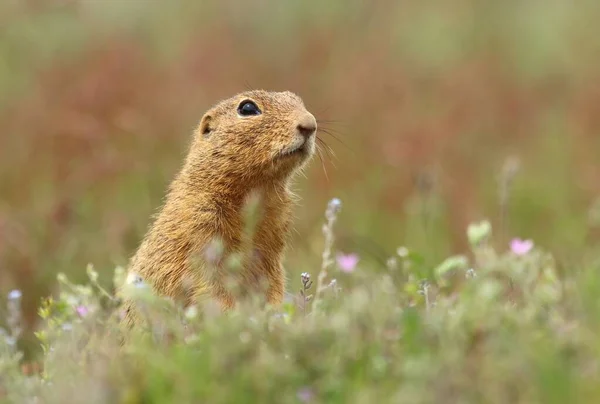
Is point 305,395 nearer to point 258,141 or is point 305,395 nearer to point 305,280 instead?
point 305,280

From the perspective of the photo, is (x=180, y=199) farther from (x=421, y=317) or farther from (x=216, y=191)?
(x=421, y=317)

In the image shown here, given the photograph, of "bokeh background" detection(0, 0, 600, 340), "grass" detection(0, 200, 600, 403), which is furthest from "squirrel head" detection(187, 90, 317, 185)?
"grass" detection(0, 200, 600, 403)

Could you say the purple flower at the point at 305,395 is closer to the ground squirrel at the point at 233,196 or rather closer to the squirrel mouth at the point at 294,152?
the ground squirrel at the point at 233,196

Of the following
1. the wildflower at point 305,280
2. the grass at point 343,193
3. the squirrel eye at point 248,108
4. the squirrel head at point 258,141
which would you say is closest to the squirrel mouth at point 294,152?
the squirrel head at point 258,141

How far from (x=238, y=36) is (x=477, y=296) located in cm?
821

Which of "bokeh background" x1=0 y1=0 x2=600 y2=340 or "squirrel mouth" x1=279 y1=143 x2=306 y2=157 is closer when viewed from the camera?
"squirrel mouth" x1=279 y1=143 x2=306 y2=157

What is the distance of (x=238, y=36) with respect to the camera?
34.6ft

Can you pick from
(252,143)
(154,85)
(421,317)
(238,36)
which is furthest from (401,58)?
(421,317)

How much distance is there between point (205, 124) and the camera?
532 cm

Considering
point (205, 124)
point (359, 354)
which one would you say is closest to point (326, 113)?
point (205, 124)

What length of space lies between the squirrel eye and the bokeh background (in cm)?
79

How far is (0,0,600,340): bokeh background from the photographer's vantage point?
6906 millimetres

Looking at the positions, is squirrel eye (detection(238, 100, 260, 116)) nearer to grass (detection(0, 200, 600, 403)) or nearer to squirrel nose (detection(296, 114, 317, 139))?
squirrel nose (detection(296, 114, 317, 139))

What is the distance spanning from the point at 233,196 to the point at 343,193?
3.20m
